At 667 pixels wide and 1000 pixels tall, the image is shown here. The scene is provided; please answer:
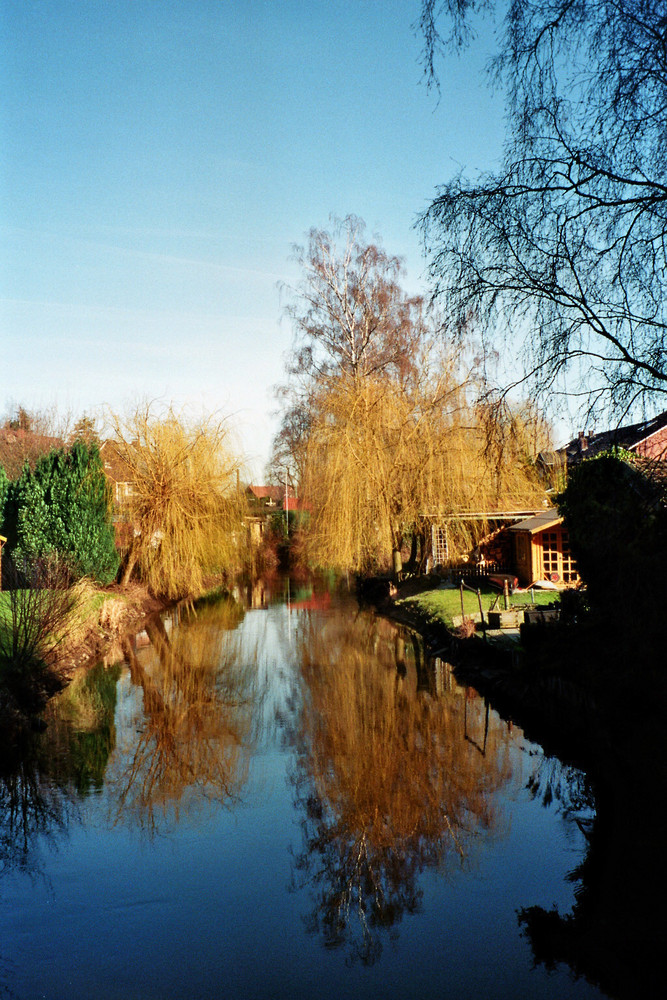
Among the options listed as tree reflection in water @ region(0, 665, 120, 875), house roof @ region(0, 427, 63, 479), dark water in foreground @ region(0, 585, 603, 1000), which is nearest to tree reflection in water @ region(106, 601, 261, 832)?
dark water in foreground @ region(0, 585, 603, 1000)

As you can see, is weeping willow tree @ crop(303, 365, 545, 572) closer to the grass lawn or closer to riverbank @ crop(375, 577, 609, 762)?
the grass lawn

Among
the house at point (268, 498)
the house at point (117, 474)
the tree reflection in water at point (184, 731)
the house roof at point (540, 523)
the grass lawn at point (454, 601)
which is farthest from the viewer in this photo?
the house at point (268, 498)

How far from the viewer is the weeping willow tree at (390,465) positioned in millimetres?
23969

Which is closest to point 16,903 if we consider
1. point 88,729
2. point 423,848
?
point 423,848

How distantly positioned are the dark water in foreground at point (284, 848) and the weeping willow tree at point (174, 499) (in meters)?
10.4

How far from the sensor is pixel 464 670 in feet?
48.1

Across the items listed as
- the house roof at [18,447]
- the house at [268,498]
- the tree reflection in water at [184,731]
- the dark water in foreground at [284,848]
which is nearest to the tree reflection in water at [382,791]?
the dark water in foreground at [284,848]

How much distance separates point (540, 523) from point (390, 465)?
4.83 m

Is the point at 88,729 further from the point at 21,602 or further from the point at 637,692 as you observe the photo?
the point at 637,692

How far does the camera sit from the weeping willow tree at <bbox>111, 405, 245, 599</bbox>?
23812 millimetres

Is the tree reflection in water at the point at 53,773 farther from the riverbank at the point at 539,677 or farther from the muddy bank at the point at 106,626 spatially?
the riverbank at the point at 539,677

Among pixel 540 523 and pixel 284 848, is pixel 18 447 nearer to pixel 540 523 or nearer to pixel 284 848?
pixel 540 523

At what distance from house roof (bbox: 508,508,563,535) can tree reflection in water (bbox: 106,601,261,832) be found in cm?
881

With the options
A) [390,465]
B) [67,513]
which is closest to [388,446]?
[390,465]
